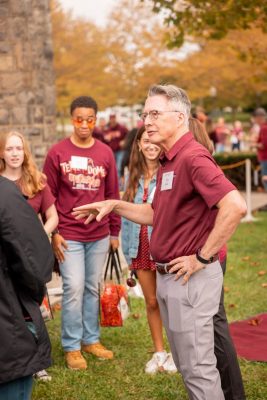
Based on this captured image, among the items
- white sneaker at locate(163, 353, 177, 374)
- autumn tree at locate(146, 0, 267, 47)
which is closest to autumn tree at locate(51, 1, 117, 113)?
autumn tree at locate(146, 0, 267, 47)

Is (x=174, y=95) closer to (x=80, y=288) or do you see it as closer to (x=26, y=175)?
(x=26, y=175)

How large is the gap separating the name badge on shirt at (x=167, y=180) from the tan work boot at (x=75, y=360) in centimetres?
277

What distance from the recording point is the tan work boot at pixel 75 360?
262 inches

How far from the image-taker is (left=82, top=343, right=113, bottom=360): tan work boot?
A: 6.94 m

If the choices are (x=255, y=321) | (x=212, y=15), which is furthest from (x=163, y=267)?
(x=212, y=15)

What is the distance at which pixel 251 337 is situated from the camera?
296 inches

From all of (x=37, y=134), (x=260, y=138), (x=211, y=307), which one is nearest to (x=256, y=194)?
(x=260, y=138)

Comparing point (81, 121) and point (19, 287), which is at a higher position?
point (81, 121)

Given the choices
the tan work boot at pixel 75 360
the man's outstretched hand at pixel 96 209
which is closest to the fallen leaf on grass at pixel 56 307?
the tan work boot at pixel 75 360

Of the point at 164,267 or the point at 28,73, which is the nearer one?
the point at 164,267

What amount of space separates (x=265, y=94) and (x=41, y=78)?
42338mm

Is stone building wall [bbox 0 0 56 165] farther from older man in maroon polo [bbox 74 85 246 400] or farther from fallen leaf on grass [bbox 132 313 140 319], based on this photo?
older man in maroon polo [bbox 74 85 246 400]

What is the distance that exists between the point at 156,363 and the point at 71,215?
4.64 feet

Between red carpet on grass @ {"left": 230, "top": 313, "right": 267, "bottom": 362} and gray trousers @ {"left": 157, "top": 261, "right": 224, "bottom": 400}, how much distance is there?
2600mm
